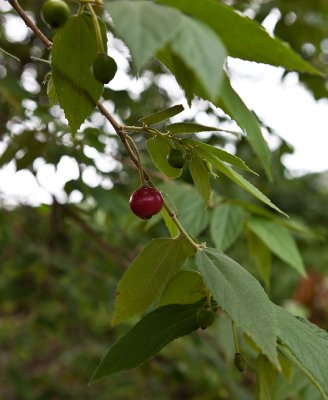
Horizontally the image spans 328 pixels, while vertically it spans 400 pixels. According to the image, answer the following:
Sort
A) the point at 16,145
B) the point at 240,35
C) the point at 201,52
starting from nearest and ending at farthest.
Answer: the point at 201,52
the point at 240,35
the point at 16,145

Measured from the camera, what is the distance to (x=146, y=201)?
62 centimetres

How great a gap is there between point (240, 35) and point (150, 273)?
33 cm

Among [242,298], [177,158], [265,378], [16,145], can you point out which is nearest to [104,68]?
[177,158]

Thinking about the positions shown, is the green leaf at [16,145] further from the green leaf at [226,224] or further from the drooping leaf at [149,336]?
the drooping leaf at [149,336]

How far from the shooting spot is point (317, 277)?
4953 millimetres

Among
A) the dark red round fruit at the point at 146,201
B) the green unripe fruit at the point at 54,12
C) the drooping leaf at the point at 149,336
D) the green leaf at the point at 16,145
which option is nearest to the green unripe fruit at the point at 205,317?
the drooping leaf at the point at 149,336

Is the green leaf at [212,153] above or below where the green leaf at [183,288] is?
above

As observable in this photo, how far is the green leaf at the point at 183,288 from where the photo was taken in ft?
2.33

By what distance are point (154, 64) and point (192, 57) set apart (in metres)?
1.79

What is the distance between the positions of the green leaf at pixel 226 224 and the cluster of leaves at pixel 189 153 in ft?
1.23

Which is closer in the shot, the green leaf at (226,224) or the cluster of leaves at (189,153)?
the cluster of leaves at (189,153)

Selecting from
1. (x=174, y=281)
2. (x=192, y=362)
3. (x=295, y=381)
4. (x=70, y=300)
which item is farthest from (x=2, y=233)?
(x=174, y=281)

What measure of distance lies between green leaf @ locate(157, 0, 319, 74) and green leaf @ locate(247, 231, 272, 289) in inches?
28.1

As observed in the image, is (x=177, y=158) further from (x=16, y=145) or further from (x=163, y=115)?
(x=16, y=145)
